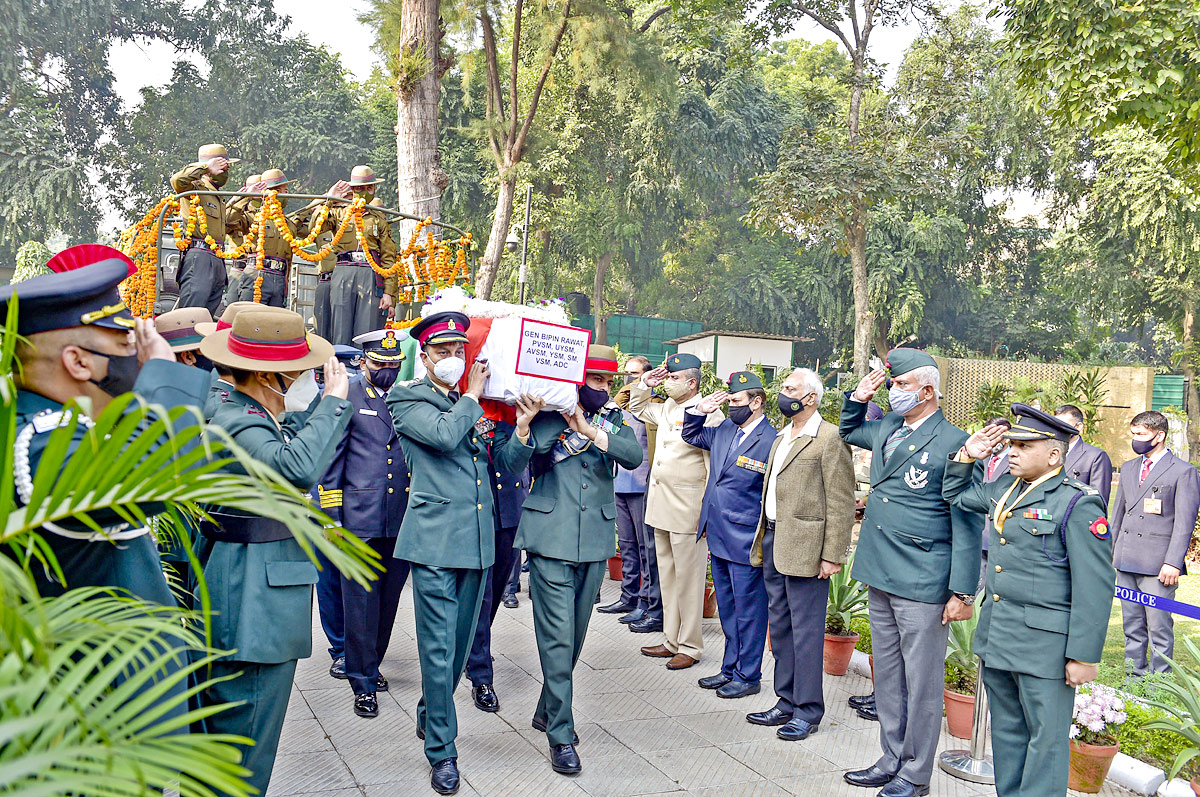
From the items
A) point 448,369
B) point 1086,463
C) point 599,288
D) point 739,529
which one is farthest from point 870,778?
point 599,288

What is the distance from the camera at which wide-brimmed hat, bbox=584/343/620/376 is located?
15.5 feet

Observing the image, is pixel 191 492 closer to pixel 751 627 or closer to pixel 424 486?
pixel 424 486

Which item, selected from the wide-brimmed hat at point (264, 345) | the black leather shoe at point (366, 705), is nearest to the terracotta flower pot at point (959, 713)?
the black leather shoe at point (366, 705)

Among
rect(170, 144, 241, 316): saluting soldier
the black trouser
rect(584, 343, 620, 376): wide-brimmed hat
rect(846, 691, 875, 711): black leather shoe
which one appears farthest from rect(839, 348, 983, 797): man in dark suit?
rect(170, 144, 241, 316): saluting soldier

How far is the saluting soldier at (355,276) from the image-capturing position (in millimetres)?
8492

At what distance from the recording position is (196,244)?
788cm

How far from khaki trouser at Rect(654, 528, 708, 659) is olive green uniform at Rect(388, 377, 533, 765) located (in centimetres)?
227

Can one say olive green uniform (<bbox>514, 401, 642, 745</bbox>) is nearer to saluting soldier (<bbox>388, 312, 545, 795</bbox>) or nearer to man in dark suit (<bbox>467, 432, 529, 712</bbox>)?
saluting soldier (<bbox>388, 312, 545, 795</bbox>)

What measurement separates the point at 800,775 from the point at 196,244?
6.44m

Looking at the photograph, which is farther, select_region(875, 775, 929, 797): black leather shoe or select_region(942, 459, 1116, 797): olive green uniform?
select_region(875, 775, 929, 797): black leather shoe

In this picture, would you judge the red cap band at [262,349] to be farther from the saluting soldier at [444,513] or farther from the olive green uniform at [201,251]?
the olive green uniform at [201,251]

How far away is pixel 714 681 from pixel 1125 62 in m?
7.05

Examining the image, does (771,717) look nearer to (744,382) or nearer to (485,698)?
(485,698)

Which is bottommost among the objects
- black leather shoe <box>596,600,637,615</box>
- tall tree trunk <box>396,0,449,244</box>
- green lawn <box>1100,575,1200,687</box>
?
green lawn <box>1100,575,1200,687</box>
